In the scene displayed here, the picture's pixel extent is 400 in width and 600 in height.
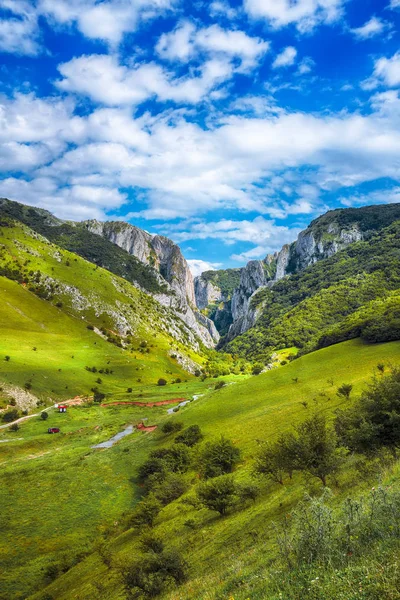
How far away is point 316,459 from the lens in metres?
27.4

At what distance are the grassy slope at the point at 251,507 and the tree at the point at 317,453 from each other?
1514 mm

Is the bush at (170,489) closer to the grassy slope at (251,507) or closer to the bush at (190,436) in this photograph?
the grassy slope at (251,507)

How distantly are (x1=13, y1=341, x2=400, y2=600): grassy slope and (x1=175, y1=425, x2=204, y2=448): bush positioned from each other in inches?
77.8

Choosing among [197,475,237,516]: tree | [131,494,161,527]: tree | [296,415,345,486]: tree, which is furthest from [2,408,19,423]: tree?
[296,415,345,486]: tree

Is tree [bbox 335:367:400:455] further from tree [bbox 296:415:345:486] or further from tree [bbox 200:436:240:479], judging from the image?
tree [bbox 200:436:240:479]

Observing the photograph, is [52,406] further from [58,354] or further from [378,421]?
[378,421]

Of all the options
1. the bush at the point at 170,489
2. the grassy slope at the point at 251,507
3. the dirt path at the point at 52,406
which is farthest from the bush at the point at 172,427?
the dirt path at the point at 52,406

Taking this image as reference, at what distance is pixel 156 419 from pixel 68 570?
57967 mm

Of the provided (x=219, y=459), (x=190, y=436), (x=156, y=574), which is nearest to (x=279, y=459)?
(x=156, y=574)

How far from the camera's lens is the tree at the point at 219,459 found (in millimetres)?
45406

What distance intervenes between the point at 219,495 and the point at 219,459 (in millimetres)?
12886

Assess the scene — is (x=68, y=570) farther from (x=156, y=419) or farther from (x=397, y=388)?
(x=156, y=419)

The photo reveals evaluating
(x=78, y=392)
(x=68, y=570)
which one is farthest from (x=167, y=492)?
(x=78, y=392)

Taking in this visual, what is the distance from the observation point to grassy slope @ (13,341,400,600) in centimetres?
1827
